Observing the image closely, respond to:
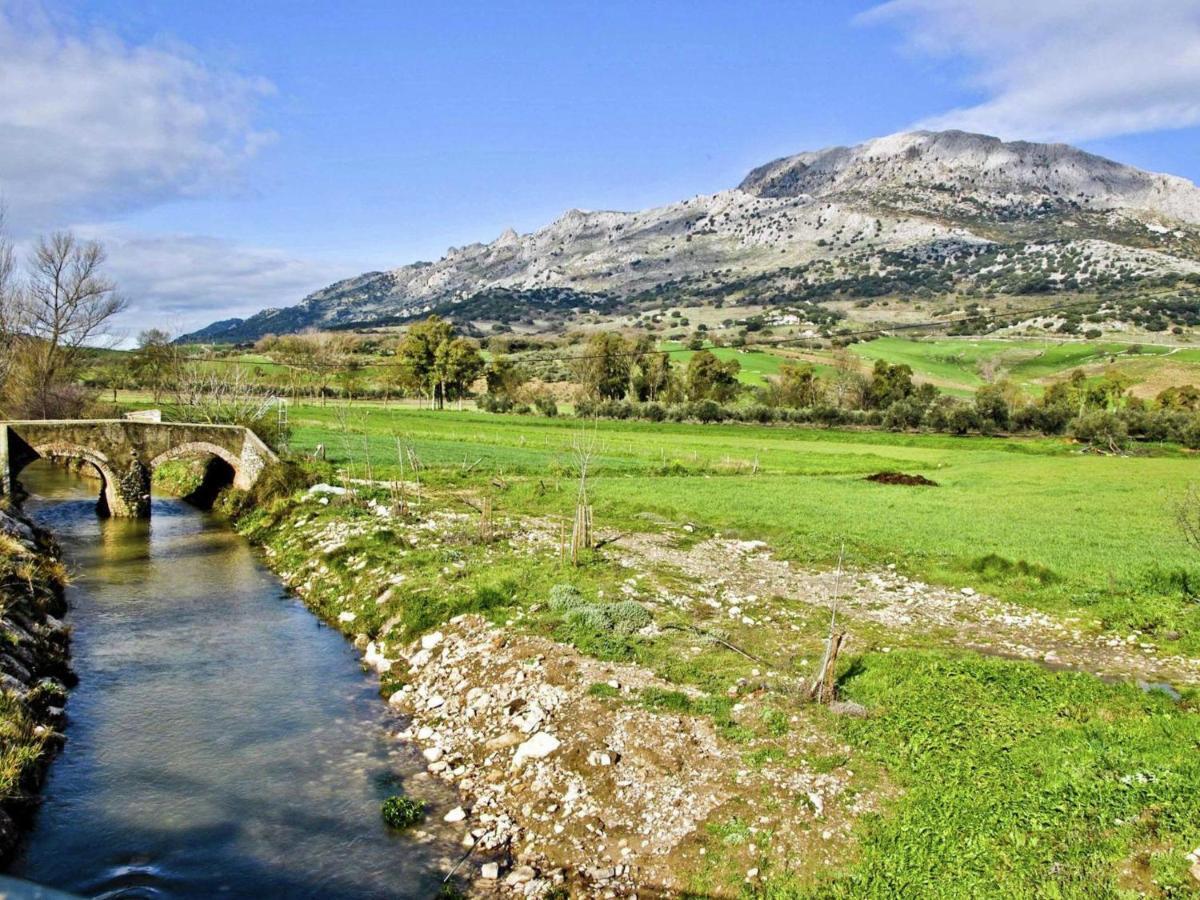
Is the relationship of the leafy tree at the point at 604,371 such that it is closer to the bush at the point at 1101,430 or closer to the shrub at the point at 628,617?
the bush at the point at 1101,430

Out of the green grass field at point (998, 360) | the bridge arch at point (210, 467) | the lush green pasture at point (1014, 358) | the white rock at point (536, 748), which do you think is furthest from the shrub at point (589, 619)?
the lush green pasture at point (1014, 358)

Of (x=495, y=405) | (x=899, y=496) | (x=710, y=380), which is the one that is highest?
(x=710, y=380)

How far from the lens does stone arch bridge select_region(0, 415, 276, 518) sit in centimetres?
Answer: 3300

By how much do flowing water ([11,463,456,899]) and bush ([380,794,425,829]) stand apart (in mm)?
201

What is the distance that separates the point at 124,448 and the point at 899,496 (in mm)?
39554

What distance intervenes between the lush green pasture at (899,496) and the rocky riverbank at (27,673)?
54.7 ft

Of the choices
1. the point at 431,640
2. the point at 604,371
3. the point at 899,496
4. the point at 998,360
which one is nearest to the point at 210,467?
the point at 431,640

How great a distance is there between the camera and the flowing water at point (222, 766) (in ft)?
35.2

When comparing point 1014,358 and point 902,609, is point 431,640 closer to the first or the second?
point 902,609

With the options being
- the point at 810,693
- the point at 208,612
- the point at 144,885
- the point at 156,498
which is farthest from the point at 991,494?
the point at 156,498

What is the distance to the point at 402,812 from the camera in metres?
12.0

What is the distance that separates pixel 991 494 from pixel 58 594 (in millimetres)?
43774

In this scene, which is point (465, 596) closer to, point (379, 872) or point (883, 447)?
point (379, 872)

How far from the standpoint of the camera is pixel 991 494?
1679 inches
